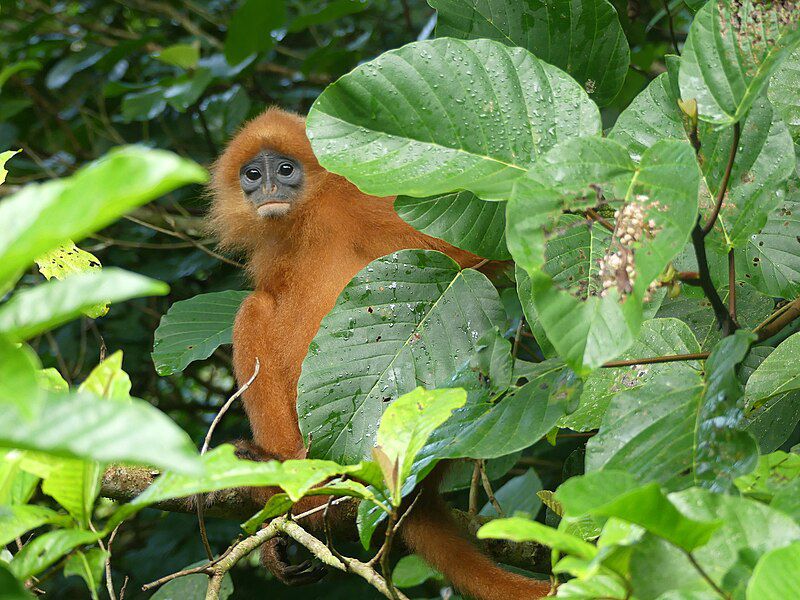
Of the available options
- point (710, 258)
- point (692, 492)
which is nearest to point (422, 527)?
point (710, 258)

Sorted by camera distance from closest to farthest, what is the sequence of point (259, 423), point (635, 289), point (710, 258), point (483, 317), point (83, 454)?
point (83, 454) < point (635, 289) < point (710, 258) < point (483, 317) < point (259, 423)

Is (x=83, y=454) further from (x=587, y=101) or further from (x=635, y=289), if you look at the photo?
(x=587, y=101)

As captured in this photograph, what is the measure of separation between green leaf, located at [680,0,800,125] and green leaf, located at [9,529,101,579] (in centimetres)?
102

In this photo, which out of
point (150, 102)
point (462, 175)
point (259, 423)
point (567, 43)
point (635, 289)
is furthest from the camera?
point (150, 102)

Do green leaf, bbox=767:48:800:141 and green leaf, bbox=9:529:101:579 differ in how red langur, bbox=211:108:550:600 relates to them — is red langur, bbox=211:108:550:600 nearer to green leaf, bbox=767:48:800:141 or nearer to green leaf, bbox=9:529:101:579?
green leaf, bbox=767:48:800:141

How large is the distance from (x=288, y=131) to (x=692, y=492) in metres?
2.78

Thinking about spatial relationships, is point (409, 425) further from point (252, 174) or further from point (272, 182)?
point (252, 174)

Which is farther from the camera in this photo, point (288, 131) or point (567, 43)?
point (288, 131)

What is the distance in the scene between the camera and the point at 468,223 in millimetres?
1875

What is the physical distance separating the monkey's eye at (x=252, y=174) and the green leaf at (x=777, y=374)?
93.5 inches

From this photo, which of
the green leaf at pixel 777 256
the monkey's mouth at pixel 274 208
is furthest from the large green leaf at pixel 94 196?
the monkey's mouth at pixel 274 208

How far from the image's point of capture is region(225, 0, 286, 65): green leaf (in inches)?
142

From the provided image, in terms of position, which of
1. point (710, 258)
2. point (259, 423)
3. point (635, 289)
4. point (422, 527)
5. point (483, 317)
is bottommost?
point (259, 423)

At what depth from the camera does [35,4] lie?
16.8 feet
